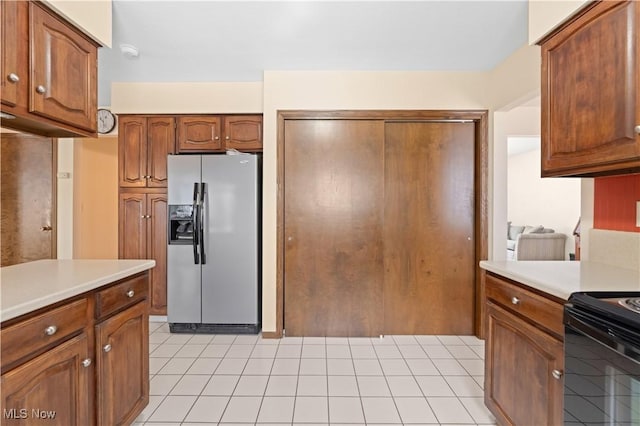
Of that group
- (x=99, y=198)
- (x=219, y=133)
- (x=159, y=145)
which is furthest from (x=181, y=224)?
(x=99, y=198)

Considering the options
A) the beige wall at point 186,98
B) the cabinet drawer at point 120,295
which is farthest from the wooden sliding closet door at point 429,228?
the cabinet drawer at point 120,295

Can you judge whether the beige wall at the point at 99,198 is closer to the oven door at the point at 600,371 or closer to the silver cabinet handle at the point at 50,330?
the silver cabinet handle at the point at 50,330

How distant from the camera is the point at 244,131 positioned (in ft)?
10.4

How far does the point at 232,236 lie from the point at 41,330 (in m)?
1.90

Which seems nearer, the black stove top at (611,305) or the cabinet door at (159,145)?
the black stove top at (611,305)

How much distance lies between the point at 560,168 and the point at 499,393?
3.93 feet

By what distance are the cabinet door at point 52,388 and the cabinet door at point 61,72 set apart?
3.46 feet

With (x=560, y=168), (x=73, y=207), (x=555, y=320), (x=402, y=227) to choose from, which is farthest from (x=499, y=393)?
(x=73, y=207)

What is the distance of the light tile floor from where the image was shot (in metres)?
1.82

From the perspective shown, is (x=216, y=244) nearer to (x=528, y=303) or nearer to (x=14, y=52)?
(x=14, y=52)

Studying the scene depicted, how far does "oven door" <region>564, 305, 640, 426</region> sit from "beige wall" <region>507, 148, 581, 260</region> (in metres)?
5.83

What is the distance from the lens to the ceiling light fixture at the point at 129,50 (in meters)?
2.45

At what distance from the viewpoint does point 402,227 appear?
2.98m

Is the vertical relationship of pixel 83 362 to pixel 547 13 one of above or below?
below
